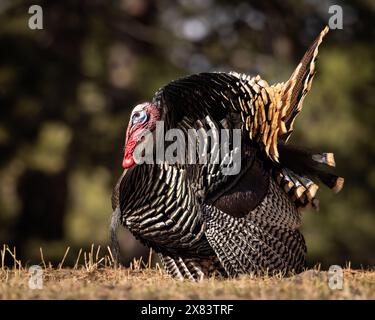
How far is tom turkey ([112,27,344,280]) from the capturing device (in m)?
4.82

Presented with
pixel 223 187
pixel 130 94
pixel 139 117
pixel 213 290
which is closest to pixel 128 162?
pixel 139 117

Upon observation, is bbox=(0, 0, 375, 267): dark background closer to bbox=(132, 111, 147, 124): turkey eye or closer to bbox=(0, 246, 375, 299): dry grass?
bbox=(132, 111, 147, 124): turkey eye

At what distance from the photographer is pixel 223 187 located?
4.95 m

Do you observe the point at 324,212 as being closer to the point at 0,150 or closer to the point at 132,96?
the point at 132,96

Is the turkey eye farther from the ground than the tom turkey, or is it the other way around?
the turkey eye

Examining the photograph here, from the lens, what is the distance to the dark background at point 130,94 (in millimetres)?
10859

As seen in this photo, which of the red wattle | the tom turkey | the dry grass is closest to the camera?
the dry grass

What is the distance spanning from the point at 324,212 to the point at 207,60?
10.9 ft

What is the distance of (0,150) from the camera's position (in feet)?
34.9

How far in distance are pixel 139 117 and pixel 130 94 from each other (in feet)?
24.5

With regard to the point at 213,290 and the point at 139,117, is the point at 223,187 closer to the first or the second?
the point at 139,117

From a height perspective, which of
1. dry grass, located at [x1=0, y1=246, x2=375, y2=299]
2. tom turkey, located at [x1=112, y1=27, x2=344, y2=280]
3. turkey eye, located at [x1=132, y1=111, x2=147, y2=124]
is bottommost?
dry grass, located at [x1=0, y1=246, x2=375, y2=299]

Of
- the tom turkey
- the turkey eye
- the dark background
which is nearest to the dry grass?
the tom turkey
